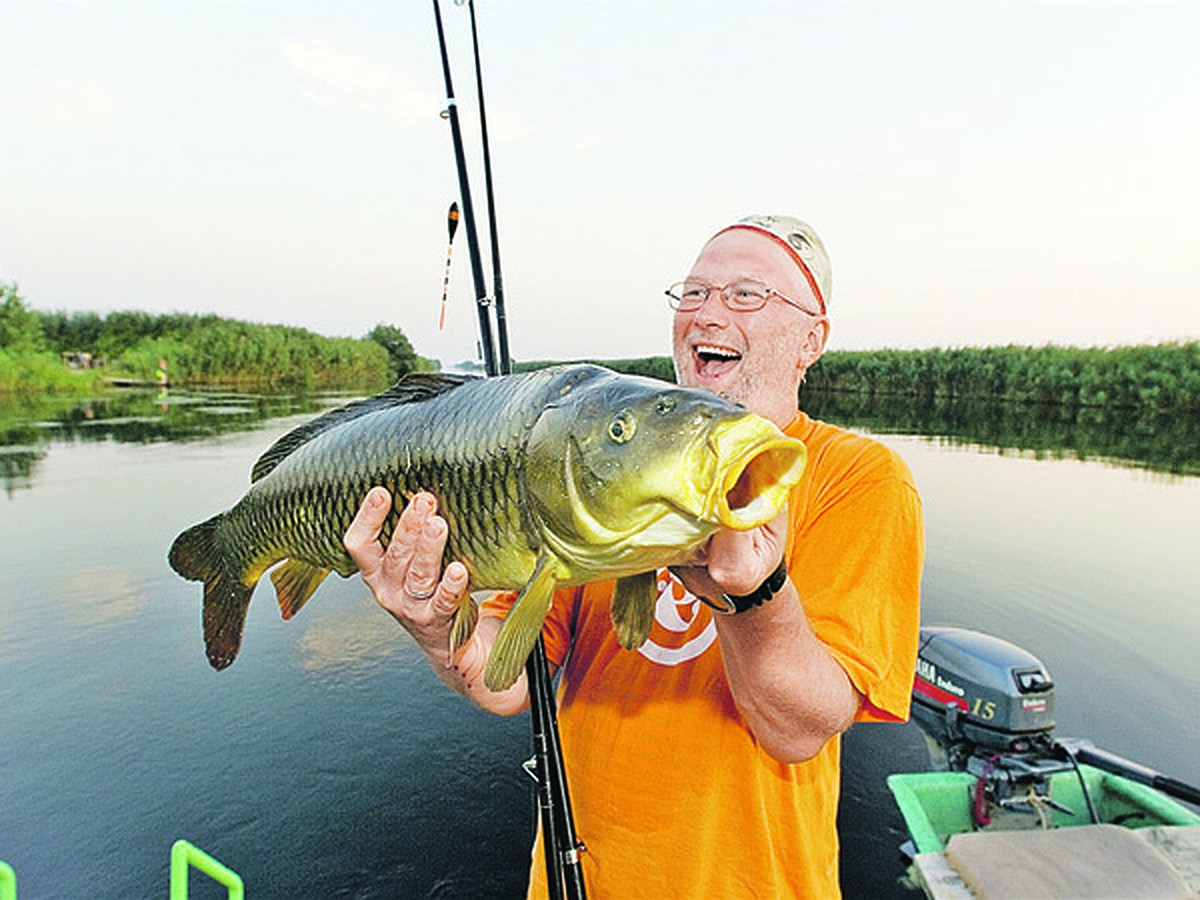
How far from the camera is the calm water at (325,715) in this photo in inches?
199

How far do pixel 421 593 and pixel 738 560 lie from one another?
2.65 feet

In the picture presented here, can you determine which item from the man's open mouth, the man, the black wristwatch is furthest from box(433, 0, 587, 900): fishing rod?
the man's open mouth

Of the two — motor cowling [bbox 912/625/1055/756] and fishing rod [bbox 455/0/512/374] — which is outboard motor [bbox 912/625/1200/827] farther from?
fishing rod [bbox 455/0/512/374]

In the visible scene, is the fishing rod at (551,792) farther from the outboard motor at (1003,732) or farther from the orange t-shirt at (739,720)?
the outboard motor at (1003,732)

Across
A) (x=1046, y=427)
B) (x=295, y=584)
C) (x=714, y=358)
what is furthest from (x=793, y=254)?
(x=1046, y=427)

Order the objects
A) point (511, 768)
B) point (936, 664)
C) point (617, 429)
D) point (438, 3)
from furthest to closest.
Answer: point (511, 768) → point (936, 664) → point (438, 3) → point (617, 429)

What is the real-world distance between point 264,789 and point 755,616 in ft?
18.6

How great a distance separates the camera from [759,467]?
1164 mm

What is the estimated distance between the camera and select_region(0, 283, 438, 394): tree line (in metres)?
42.8

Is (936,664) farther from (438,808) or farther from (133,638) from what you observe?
(133,638)

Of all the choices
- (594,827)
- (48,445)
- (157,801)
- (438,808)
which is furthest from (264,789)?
(48,445)

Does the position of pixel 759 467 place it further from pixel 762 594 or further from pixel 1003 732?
pixel 1003 732

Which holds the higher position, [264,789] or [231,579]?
[231,579]

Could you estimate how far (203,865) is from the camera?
2596mm
